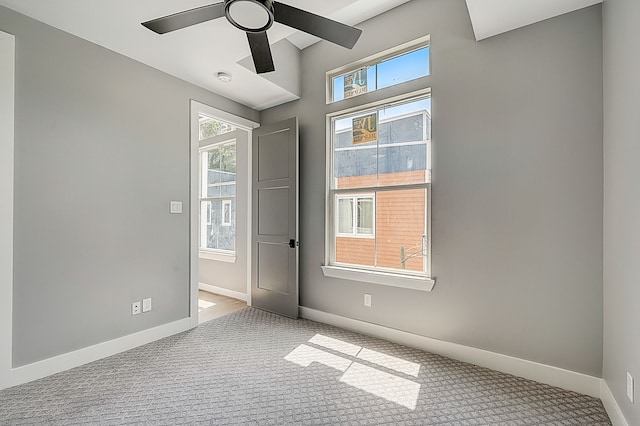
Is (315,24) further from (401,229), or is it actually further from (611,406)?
(611,406)

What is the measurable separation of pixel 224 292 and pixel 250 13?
3.87 meters

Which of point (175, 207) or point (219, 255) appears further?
point (219, 255)

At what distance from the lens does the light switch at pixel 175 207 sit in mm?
3052

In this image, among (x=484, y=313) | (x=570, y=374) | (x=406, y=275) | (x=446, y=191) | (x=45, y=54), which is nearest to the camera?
(x=570, y=374)

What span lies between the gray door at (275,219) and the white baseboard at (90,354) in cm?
103

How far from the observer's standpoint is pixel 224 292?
4.51 meters

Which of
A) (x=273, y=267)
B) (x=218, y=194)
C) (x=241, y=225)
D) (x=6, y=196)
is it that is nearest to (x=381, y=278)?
(x=273, y=267)

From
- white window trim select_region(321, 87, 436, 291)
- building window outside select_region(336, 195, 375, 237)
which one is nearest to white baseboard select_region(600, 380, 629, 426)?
white window trim select_region(321, 87, 436, 291)

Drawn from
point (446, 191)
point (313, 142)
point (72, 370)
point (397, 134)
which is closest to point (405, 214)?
point (446, 191)

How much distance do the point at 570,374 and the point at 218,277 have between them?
4.22 metres

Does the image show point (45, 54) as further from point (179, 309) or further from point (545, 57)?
point (545, 57)

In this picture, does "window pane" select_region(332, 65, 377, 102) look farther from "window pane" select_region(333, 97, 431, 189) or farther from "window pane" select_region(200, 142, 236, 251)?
"window pane" select_region(200, 142, 236, 251)

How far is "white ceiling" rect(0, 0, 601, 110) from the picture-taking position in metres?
2.01

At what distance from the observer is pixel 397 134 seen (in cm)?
291
